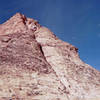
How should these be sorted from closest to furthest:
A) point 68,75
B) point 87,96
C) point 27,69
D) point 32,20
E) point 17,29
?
point 27,69 < point 87,96 < point 68,75 < point 17,29 < point 32,20

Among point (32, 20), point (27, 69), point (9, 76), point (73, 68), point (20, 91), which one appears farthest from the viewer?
point (32, 20)

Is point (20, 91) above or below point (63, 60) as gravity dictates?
below

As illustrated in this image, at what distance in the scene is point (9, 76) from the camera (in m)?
14.8

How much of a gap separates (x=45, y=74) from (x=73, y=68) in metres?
5.84

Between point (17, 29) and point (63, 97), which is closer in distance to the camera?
point (63, 97)

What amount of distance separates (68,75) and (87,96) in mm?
3512

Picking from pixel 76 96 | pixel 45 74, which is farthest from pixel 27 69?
pixel 76 96

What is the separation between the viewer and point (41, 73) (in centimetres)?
1697

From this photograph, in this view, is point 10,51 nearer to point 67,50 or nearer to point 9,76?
point 9,76

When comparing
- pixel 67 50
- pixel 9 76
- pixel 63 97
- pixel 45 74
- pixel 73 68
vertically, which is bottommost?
pixel 63 97

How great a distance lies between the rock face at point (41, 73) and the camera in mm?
14172

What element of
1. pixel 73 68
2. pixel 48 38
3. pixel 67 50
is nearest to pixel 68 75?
pixel 73 68

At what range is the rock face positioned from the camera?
14172mm

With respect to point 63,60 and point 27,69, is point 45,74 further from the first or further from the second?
point 63,60
